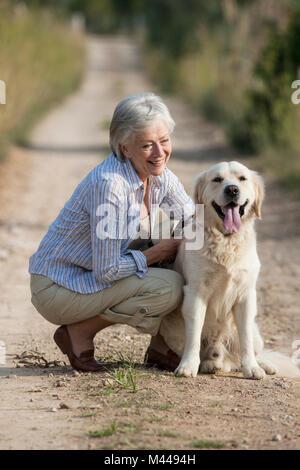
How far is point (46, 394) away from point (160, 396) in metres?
0.57

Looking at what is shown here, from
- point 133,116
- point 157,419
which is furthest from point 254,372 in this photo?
point 133,116

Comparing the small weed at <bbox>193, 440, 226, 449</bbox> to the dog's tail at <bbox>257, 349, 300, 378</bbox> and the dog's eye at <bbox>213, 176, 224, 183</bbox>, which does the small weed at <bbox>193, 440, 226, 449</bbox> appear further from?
the dog's eye at <bbox>213, 176, 224, 183</bbox>

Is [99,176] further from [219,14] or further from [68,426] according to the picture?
[219,14]

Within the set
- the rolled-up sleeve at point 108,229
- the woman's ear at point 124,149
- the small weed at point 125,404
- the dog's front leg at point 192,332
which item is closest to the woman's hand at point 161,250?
the rolled-up sleeve at point 108,229

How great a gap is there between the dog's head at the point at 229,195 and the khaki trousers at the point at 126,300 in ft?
1.30

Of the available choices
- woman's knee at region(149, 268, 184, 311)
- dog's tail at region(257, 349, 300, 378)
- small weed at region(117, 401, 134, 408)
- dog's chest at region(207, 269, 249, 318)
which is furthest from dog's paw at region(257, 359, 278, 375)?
small weed at region(117, 401, 134, 408)

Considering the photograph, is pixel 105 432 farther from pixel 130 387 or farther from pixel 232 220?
pixel 232 220

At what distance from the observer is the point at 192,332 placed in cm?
373

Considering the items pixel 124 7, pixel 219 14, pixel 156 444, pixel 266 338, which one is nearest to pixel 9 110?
pixel 266 338

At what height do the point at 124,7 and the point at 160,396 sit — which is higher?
the point at 124,7

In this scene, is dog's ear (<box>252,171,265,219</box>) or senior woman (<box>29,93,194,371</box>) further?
dog's ear (<box>252,171,265,219</box>)

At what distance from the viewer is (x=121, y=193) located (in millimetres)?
3680

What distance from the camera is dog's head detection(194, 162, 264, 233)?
3.75 m
